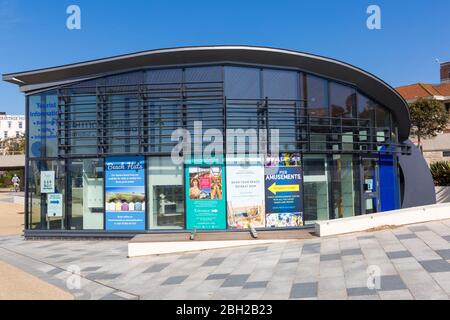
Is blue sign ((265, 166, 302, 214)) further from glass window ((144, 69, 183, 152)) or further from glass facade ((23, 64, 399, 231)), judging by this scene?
glass window ((144, 69, 183, 152))

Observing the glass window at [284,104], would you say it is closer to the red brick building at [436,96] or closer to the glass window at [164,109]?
the glass window at [164,109]

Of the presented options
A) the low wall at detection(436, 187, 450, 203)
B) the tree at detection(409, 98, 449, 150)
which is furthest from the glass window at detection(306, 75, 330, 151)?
the tree at detection(409, 98, 449, 150)

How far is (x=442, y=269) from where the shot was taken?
7355 mm

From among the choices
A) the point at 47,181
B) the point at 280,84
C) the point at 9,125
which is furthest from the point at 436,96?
the point at 9,125

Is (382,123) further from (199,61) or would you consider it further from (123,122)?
(123,122)

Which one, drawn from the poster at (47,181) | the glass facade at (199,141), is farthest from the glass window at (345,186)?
the poster at (47,181)

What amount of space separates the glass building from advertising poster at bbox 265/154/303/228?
0.10 feet

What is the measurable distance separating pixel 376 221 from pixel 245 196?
390 centimetres

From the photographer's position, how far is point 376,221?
12.2 m

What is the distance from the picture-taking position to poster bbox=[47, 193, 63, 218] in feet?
49.8

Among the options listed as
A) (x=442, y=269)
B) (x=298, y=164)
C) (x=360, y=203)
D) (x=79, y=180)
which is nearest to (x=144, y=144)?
(x=79, y=180)
